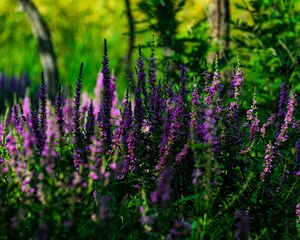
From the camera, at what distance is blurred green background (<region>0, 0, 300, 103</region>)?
4.85 m

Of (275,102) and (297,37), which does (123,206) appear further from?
(297,37)

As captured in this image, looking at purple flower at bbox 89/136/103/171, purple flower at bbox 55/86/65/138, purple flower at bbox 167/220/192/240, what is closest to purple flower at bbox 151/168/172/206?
purple flower at bbox 167/220/192/240

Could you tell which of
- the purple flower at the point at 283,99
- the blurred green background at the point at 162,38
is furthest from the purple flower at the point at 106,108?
the purple flower at the point at 283,99

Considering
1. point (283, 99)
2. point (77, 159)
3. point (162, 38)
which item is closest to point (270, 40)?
point (162, 38)

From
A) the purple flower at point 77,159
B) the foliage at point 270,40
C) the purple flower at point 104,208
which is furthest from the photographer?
the foliage at point 270,40

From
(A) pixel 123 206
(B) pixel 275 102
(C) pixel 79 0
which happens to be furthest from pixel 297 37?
(C) pixel 79 0

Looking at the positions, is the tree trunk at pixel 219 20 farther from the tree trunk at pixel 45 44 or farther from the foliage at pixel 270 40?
the tree trunk at pixel 45 44

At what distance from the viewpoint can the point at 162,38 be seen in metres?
5.01

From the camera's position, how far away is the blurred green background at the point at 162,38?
4.85 meters

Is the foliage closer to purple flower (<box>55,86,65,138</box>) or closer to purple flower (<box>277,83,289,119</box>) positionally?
purple flower (<box>277,83,289,119</box>)

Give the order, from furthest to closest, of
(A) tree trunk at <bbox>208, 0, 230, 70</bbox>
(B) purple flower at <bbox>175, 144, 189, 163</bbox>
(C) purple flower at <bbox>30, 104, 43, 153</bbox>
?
(A) tree trunk at <bbox>208, 0, 230, 70</bbox>, (C) purple flower at <bbox>30, 104, 43, 153</bbox>, (B) purple flower at <bbox>175, 144, 189, 163</bbox>

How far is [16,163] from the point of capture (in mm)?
2211

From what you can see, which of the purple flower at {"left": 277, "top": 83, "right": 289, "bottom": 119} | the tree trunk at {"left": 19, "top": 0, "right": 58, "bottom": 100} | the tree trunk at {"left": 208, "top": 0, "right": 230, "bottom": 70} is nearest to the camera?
the purple flower at {"left": 277, "top": 83, "right": 289, "bottom": 119}

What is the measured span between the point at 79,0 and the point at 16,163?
41.5 ft
